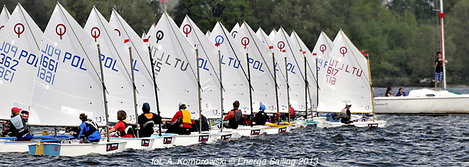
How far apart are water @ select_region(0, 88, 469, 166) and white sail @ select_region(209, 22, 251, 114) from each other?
3.27m

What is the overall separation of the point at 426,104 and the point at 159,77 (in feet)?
74.2

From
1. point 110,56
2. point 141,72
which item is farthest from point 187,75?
point 110,56

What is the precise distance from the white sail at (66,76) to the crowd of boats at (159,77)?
3cm

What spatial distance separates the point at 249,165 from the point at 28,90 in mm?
12113

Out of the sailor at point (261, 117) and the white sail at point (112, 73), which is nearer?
the white sail at point (112, 73)

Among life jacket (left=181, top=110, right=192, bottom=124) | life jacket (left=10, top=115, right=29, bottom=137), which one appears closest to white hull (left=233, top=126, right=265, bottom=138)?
life jacket (left=181, top=110, right=192, bottom=124)

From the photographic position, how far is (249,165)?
2658 centimetres

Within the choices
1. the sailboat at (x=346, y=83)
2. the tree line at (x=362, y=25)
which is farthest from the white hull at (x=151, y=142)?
the tree line at (x=362, y=25)

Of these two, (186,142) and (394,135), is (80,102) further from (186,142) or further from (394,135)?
(394,135)

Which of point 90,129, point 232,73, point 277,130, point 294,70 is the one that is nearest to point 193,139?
point 90,129

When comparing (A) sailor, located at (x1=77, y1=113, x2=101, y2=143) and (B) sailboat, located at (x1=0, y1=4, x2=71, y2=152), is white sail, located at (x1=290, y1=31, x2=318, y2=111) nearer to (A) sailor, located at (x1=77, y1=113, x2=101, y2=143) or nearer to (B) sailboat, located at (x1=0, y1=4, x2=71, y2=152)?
(B) sailboat, located at (x1=0, y1=4, x2=71, y2=152)

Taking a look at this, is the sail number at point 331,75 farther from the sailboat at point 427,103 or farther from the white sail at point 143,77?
the white sail at point 143,77

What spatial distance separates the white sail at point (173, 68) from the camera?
35.6 m

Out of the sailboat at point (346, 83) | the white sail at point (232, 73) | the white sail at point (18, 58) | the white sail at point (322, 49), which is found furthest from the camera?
the white sail at point (322, 49)
